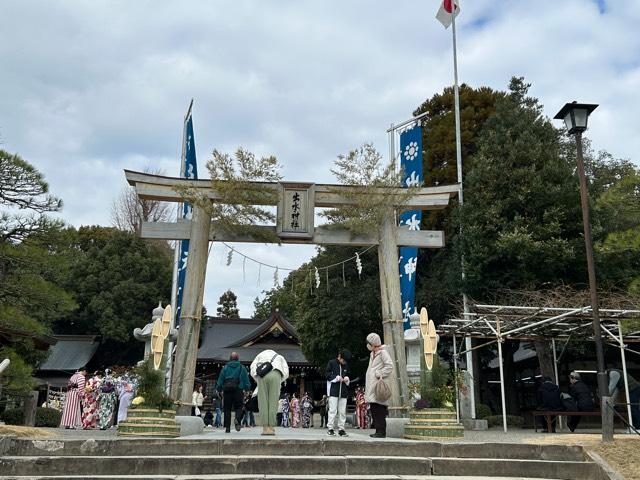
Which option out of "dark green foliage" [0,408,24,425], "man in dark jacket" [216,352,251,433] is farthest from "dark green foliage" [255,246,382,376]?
"dark green foliage" [0,408,24,425]

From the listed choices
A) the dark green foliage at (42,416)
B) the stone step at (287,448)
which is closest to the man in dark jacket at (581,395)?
the stone step at (287,448)

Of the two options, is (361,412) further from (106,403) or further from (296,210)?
(296,210)

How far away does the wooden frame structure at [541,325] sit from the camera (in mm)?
12258

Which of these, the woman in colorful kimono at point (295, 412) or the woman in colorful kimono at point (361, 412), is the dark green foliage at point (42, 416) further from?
the woman in colorful kimono at point (361, 412)

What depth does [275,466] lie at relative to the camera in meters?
6.70

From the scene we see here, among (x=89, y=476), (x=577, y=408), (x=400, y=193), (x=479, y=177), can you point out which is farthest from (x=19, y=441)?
(x=479, y=177)

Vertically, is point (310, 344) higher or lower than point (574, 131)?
lower

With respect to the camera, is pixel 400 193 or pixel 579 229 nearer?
pixel 400 193

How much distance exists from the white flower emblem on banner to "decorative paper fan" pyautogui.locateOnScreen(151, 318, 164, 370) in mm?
10284

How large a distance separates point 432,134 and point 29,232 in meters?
16.8

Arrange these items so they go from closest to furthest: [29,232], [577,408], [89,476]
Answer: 1. [89,476]
2. [29,232]
3. [577,408]

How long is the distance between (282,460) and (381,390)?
11.4 ft

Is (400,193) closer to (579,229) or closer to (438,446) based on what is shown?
(438,446)

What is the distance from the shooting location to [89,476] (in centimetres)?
628
